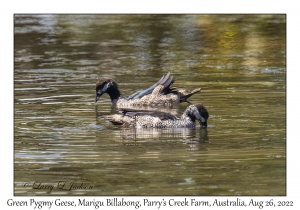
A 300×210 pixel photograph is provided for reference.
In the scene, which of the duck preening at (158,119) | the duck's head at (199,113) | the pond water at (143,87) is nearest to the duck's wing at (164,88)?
the pond water at (143,87)

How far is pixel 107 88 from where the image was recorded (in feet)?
57.6

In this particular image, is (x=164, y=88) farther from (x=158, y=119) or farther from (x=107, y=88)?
(x=158, y=119)

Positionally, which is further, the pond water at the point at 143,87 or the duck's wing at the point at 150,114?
the duck's wing at the point at 150,114

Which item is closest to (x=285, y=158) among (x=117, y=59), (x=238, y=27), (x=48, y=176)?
(x=48, y=176)

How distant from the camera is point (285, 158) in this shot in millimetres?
12070

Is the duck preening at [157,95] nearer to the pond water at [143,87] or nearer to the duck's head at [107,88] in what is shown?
the duck's head at [107,88]

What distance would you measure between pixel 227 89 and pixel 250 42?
6356 mm

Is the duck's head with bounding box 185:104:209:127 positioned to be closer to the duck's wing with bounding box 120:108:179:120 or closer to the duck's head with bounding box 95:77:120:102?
the duck's wing with bounding box 120:108:179:120

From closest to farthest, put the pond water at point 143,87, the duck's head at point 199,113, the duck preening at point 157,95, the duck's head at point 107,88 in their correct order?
1. the pond water at point 143,87
2. the duck's head at point 199,113
3. the duck preening at point 157,95
4. the duck's head at point 107,88

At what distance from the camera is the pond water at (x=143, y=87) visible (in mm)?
11156

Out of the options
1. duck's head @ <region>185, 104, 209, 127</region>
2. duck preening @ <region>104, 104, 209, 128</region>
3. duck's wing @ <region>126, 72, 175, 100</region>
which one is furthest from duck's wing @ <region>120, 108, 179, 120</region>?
duck's wing @ <region>126, 72, 175, 100</region>

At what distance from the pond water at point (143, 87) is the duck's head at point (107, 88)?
192mm

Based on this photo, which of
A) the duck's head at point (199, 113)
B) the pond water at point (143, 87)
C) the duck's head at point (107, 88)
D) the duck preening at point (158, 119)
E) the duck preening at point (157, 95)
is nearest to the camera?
the pond water at point (143, 87)

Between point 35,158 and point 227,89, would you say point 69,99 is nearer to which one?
point 227,89
